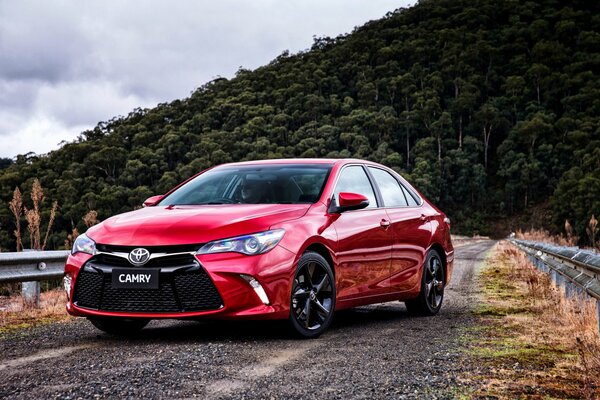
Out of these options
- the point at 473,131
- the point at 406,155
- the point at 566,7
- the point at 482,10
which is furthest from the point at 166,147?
the point at 566,7

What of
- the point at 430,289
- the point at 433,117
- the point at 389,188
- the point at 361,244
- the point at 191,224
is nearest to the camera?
the point at 191,224

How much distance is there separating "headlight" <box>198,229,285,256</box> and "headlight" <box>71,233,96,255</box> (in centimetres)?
94

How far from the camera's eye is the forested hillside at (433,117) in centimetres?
9656

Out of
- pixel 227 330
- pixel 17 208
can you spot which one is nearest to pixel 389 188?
pixel 227 330

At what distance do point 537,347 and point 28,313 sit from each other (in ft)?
17.2

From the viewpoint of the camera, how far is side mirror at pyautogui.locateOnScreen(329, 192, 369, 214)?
644 centimetres

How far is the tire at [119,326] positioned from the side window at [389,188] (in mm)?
2778

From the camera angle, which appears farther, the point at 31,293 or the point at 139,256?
the point at 31,293

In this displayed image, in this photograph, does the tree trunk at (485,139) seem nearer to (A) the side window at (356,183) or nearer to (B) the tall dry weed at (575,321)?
(B) the tall dry weed at (575,321)

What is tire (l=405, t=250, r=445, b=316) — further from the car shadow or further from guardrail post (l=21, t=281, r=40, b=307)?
guardrail post (l=21, t=281, r=40, b=307)

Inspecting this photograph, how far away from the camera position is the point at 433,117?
4811 inches

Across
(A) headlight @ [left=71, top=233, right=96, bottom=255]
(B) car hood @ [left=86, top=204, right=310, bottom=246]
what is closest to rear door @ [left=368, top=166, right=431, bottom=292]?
(B) car hood @ [left=86, top=204, right=310, bottom=246]

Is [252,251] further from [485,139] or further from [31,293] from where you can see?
[485,139]

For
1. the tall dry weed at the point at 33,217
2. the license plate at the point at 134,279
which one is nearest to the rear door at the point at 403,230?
the license plate at the point at 134,279
